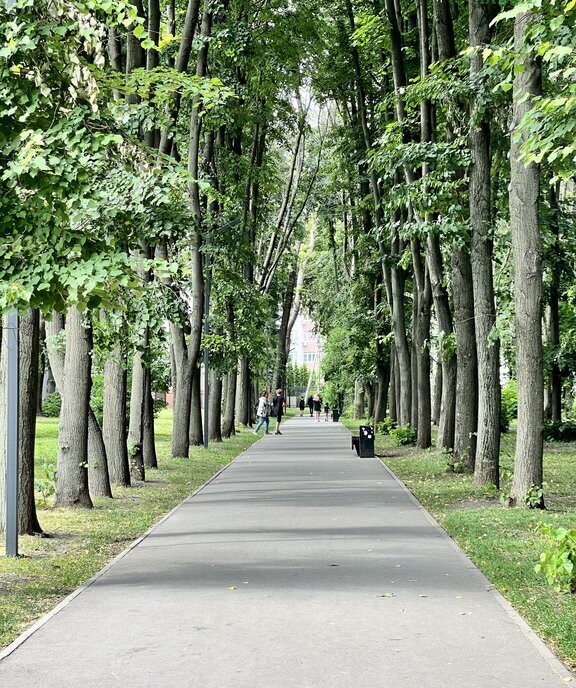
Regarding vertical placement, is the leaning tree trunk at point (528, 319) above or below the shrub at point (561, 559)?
above

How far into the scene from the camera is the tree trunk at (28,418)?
12.2m

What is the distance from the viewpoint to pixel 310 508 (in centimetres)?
1602

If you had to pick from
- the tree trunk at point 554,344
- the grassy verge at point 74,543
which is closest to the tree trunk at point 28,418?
the grassy verge at point 74,543

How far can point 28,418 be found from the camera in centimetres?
1217

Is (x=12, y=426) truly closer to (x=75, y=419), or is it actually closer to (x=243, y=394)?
(x=75, y=419)

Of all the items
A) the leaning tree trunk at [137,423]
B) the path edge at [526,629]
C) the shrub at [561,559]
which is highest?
the leaning tree trunk at [137,423]

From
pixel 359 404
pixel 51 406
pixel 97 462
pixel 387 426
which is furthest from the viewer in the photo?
pixel 359 404

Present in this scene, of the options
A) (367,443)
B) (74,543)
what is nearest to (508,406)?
(367,443)

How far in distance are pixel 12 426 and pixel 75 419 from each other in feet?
15.5

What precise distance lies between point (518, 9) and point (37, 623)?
6193mm

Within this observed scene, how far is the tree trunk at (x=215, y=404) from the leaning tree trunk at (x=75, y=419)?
19.1m

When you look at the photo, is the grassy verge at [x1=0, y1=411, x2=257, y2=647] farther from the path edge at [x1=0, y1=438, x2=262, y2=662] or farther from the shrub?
the shrub

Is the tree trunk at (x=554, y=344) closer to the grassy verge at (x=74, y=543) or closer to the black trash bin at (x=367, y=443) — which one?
the black trash bin at (x=367, y=443)

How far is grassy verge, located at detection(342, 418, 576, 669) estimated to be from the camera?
8109 millimetres
